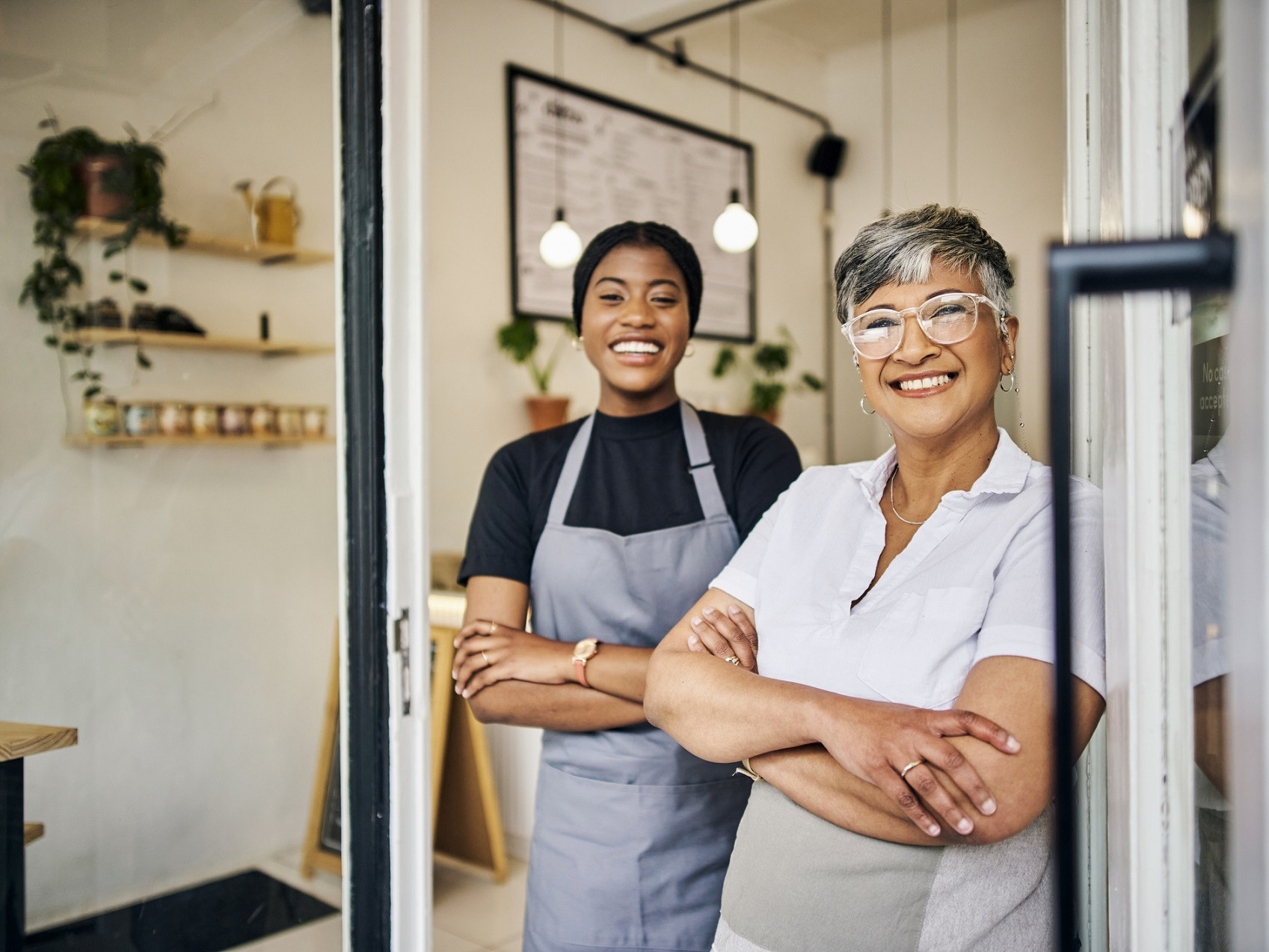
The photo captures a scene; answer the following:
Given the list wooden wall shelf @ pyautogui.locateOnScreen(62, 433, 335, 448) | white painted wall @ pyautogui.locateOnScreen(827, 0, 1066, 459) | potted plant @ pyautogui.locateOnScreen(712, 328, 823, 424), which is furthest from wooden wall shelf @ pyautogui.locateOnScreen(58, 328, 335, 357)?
potted plant @ pyautogui.locateOnScreen(712, 328, 823, 424)

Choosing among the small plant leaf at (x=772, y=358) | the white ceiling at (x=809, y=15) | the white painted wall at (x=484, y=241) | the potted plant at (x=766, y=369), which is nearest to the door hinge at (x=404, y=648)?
the white ceiling at (x=809, y=15)

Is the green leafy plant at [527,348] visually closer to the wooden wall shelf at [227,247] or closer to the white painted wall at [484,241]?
the white painted wall at [484,241]

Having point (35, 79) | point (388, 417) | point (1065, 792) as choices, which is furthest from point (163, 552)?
point (1065, 792)

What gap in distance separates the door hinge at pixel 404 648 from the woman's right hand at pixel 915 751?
75cm

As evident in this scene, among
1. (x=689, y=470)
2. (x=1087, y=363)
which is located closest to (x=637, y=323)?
(x=689, y=470)

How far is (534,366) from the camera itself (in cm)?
385

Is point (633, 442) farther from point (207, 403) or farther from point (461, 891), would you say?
point (461, 891)

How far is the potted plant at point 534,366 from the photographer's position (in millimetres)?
3725

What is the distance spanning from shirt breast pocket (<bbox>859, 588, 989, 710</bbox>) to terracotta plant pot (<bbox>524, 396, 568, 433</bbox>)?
278 cm

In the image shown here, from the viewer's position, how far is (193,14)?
1.80 metres

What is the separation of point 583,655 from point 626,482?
0.32 meters

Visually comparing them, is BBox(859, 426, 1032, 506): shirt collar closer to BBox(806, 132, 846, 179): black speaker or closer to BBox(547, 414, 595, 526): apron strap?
BBox(547, 414, 595, 526): apron strap

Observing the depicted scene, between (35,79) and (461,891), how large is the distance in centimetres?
240

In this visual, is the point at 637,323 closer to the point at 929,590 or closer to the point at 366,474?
the point at 366,474
